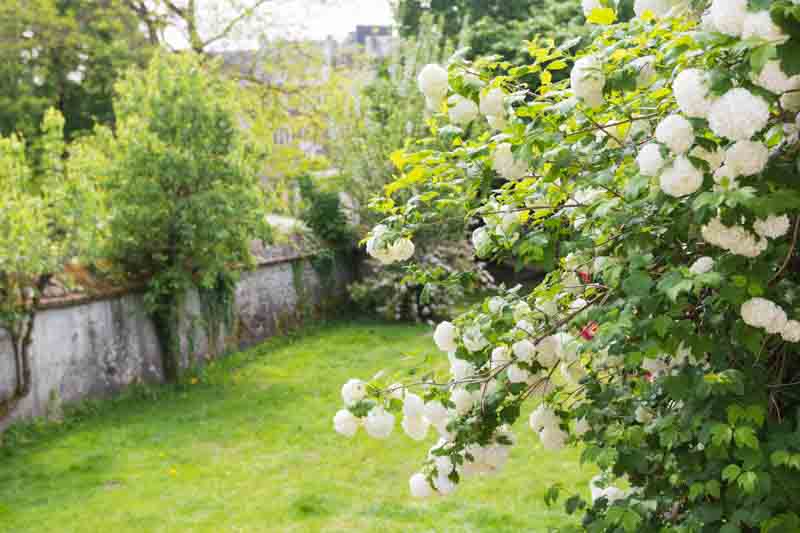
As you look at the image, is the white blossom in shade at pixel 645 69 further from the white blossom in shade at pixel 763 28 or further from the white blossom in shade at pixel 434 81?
the white blossom in shade at pixel 434 81

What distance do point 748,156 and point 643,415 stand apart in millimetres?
1141

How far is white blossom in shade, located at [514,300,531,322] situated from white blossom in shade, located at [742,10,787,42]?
130 centimetres

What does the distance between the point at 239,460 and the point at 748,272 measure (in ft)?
20.4

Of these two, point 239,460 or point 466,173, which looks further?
point 239,460

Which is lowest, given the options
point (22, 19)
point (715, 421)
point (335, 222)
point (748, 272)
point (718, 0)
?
point (335, 222)

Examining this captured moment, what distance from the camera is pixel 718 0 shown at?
6.37 ft

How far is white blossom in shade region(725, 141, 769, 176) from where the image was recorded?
6.50 feet

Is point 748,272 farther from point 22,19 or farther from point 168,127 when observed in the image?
point 22,19

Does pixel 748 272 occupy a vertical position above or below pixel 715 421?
above

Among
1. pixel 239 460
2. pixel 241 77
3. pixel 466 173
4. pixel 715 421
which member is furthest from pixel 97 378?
pixel 241 77

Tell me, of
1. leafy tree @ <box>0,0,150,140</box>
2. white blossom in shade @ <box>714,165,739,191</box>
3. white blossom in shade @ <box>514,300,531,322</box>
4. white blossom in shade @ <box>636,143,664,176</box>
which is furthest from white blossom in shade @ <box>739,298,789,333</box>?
leafy tree @ <box>0,0,150,140</box>

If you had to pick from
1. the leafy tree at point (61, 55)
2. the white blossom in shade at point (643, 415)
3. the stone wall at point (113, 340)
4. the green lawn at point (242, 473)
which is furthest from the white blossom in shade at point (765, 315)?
the leafy tree at point (61, 55)

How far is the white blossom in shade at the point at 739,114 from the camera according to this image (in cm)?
186

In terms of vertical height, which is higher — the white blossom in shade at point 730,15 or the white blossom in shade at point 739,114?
the white blossom in shade at point 730,15
